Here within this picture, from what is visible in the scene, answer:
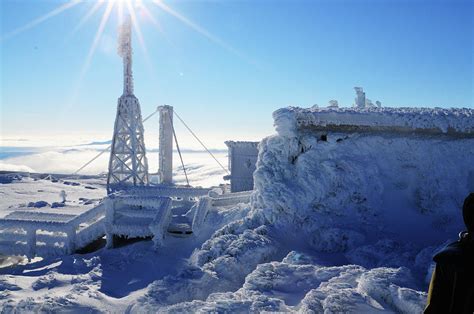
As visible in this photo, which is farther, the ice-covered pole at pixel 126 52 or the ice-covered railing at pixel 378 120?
the ice-covered pole at pixel 126 52

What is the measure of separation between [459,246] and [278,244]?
772cm

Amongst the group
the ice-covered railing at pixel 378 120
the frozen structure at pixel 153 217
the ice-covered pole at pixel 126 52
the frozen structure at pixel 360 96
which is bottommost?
the frozen structure at pixel 153 217

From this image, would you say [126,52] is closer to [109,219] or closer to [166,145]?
[166,145]

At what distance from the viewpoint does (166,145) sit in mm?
26969

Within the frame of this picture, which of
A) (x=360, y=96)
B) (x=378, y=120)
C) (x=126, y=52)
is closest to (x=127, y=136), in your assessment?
(x=126, y=52)

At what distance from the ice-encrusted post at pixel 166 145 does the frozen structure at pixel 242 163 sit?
22.2 ft

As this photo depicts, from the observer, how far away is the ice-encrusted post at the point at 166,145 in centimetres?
2628

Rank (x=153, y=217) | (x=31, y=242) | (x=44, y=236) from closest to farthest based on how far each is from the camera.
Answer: (x=31, y=242) → (x=153, y=217) → (x=44, y=236)

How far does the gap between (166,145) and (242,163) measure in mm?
8054

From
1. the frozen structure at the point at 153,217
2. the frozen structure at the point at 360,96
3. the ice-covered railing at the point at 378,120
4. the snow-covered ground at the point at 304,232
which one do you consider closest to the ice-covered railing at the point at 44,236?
the frozen structure at the point at 153,217

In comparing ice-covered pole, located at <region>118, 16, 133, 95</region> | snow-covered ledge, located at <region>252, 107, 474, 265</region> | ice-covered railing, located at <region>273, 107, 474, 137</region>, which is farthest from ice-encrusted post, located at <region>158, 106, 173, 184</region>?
ice-covered railing, located at <region>273, 107, 474, 137</region>

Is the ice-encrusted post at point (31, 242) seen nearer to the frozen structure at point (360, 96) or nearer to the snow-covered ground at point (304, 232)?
the snow-covered ground at point (304, 232)

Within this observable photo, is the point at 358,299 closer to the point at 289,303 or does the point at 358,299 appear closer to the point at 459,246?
the point at 289,303

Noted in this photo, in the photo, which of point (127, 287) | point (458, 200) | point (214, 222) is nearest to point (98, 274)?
point (127, 287)
